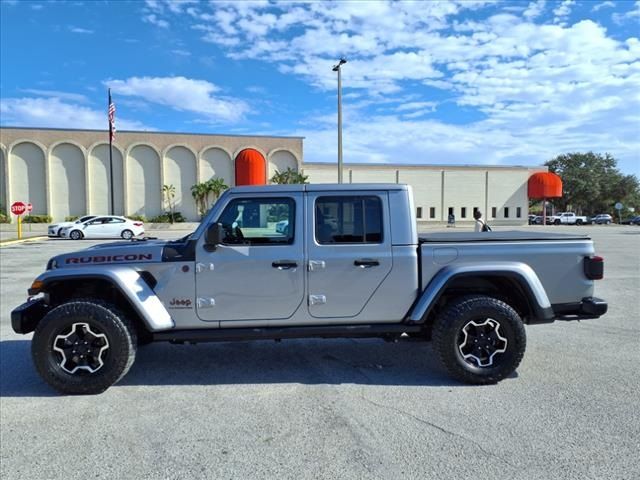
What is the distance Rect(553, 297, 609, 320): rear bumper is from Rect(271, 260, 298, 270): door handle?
259 cm

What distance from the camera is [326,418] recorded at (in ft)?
11.5

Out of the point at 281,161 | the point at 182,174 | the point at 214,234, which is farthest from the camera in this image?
the point at 281,161

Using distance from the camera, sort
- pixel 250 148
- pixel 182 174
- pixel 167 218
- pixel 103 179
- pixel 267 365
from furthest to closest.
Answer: pixel 250 148 → pixel 182 174 → pixel 167 218 → pixel 103 179 → pixel 267 365

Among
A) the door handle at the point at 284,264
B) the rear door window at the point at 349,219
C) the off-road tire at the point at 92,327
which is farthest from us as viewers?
the rear door window at the point at 349,219

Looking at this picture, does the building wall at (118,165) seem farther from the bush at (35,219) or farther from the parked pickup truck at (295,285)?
the parked pickup truck at (295,285)

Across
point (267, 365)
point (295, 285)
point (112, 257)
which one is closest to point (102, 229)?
point (112, 257)

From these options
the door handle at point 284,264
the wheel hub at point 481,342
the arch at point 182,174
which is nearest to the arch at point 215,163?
the arch at point 182,174

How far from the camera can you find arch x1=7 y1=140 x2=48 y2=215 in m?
43.8

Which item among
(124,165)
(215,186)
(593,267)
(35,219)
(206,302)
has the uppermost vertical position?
(124,165)

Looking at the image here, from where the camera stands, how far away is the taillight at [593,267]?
4.29m

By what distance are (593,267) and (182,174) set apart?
4663cm

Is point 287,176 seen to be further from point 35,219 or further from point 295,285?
point 295,285

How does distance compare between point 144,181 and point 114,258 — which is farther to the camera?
point 144,181

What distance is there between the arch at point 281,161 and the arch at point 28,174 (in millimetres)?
22340
